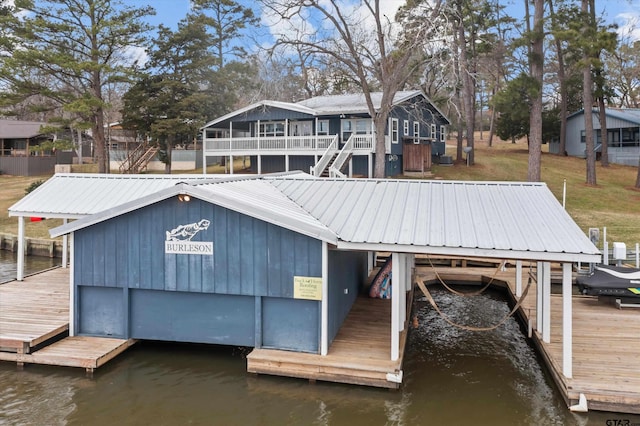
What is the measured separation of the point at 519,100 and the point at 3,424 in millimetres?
25549

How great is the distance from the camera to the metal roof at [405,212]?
906 cm

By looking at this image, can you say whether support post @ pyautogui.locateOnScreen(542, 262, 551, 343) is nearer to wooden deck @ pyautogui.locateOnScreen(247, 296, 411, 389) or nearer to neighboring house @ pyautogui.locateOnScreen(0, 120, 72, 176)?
wooden deck @ pyautogui.locateOnScreen(247, 296, 411, 389)

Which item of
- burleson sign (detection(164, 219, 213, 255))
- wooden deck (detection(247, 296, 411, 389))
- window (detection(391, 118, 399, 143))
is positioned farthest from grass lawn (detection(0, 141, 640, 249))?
burleson sign (detection(164, 219, 213, 255))

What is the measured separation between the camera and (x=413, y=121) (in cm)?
3262

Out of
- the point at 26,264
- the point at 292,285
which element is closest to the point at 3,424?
the point at 292,285

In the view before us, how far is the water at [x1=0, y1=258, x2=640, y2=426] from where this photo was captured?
825 centimetres

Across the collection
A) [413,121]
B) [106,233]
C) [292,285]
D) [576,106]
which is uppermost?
[576,106]

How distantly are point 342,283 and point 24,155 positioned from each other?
39461mm

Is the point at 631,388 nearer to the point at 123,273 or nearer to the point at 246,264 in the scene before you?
the point at 246,264

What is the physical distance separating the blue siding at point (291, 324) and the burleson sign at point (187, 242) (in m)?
1.61

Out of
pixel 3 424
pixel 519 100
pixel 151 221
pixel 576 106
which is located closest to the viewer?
pixel 3 424

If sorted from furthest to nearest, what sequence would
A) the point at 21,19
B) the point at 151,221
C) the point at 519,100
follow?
the point at 21,19 → the point at 519,100 → the point at 151,221

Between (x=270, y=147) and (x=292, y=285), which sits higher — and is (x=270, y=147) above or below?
above

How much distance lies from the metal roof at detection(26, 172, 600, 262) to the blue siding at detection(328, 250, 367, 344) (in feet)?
3.36
